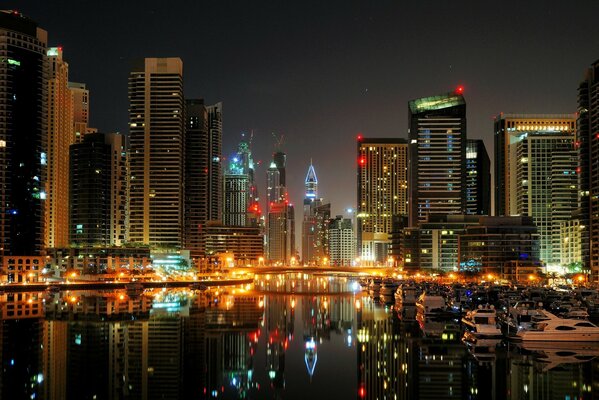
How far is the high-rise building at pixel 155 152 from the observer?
618ft

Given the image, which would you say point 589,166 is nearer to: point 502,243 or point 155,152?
point 502,243

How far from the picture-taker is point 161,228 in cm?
18975

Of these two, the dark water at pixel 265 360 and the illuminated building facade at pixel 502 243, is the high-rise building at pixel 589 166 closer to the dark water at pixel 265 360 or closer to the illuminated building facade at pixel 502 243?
the illuminated building facade at pixel 502 243

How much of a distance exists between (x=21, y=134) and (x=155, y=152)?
44838 mm

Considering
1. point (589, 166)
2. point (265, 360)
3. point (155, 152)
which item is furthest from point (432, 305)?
point (155, 152)

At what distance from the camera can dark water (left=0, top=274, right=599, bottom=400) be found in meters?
Result: 41.0

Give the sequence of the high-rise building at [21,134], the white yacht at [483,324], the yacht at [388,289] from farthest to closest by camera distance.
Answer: the high-rise building at [21,134] → the yacht at [388,289] → the white yacht at [483,324]

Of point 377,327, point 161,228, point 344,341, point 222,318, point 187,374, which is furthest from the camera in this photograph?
point 161,228

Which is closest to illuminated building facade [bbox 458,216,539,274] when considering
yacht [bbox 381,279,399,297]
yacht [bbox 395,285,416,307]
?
yacht [bbox 381,279,399,297]

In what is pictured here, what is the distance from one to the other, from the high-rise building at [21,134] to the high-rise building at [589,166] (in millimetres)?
110490

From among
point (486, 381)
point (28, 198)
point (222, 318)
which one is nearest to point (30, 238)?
point (28, 198)

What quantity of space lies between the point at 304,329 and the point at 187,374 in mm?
27830

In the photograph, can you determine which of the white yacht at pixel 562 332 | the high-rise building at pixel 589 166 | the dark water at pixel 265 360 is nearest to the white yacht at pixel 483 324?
the dark water at pixel 265 360

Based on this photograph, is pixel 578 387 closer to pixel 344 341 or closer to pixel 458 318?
pixel 344 341
